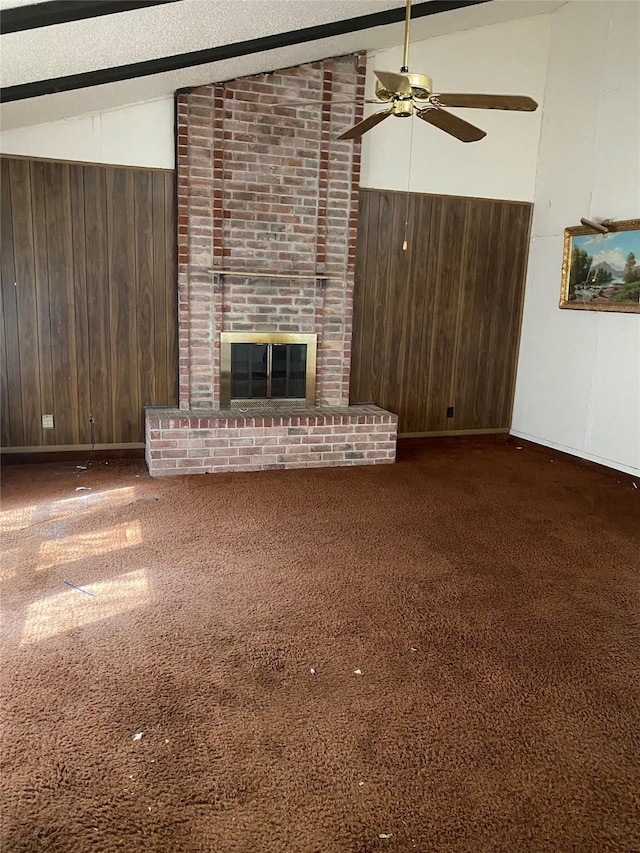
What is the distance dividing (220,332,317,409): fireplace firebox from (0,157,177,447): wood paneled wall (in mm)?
489

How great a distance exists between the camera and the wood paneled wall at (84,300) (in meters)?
→ 4.69

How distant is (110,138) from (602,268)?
4.09m

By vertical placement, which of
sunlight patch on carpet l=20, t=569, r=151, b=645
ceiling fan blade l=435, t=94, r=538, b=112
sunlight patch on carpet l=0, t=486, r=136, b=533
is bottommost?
sunlight patch on carpet l=20, t=569, r=151, b=645

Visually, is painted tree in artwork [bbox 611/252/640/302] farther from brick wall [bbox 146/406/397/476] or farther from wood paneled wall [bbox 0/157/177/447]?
wood paneled wall [bbox 0/157/177/447]

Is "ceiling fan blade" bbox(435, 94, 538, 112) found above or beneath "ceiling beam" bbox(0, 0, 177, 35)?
beneath

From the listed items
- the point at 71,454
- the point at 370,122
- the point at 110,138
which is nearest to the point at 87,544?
the point at 71,454

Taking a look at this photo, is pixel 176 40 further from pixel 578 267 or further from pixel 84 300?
pixel 578 267

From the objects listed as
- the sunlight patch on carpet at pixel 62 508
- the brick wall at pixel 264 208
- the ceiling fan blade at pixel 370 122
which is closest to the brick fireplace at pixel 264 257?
the brick wall at pixel 264 208

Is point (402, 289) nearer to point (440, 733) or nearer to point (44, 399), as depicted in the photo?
point (44, 399)

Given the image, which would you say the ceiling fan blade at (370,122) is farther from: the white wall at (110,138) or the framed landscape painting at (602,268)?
the framed landscape painting at (602,268)

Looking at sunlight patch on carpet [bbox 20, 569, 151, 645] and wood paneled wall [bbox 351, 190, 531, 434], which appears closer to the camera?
sunlight patch on carpet [bbox 20, 569, 151, 645]

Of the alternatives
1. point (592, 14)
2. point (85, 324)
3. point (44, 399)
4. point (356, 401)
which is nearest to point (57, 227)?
point (85, 324)

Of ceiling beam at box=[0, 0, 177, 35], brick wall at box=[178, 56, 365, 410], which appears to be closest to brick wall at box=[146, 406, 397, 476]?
brick wall at box=[178, 56, 365, 410]

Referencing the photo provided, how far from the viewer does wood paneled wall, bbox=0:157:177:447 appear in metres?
4.69
